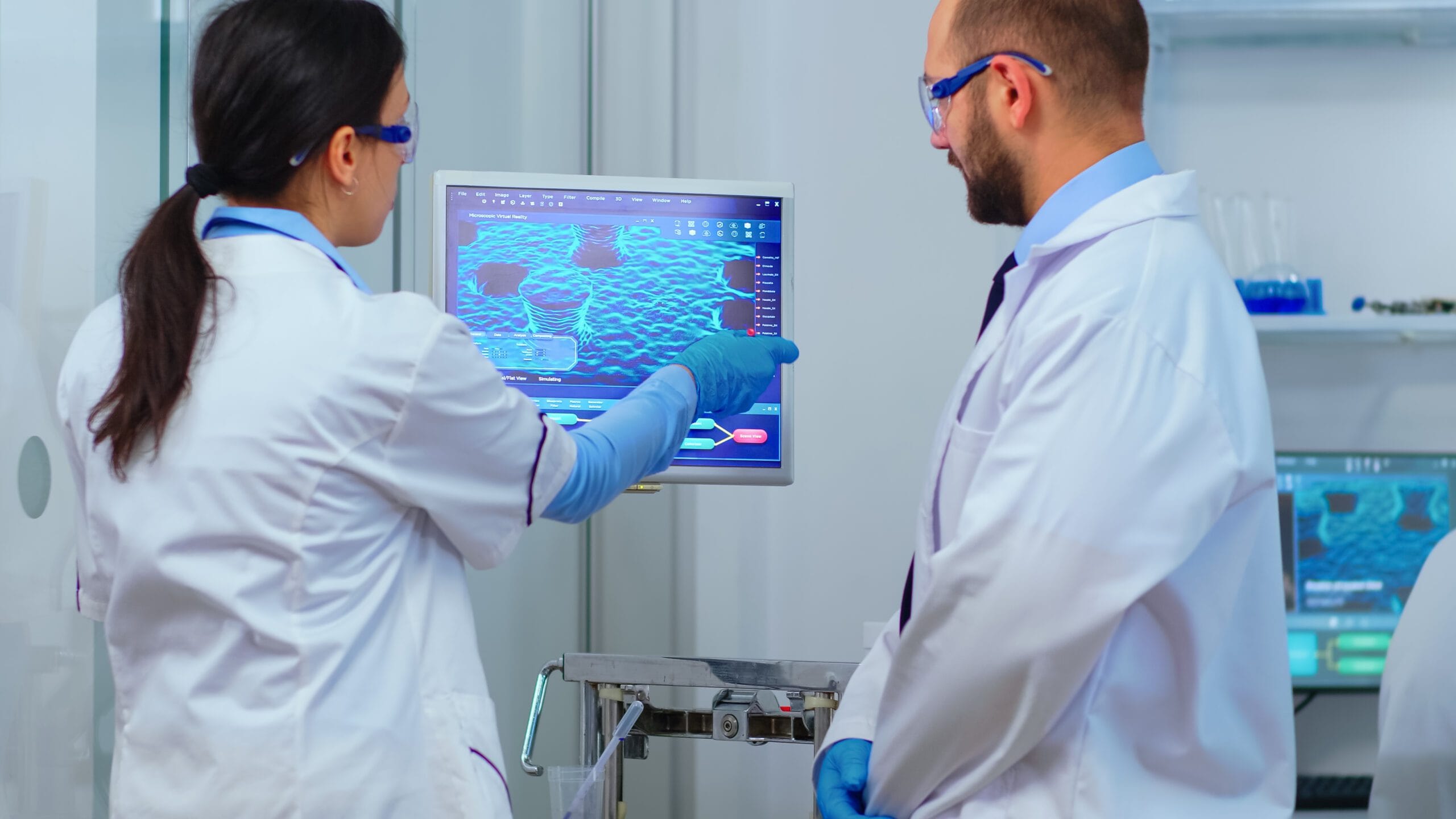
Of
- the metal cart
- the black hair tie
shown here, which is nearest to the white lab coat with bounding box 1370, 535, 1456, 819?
the metal cart

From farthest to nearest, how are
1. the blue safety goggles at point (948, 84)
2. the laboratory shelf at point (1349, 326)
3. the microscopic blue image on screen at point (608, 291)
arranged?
the laboratory shelf at point (1349, 326), the microscopic blue image on screen at point (608, 291), the blue safety goggles at point (948, 84)

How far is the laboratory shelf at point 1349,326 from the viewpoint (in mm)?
2479

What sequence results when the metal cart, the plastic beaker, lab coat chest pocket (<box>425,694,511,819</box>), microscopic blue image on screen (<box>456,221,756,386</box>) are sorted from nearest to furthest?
lab coat chest pocket (<box>425,694,511,819</box>) → the plastic beaker → the metal cart → microscopic blue image on screen (<box>456,221,756,386</box>)

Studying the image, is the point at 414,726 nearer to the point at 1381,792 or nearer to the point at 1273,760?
the point at 1273,760

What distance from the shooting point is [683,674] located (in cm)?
152

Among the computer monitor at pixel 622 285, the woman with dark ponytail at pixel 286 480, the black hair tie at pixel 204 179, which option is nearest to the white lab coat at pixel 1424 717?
the computer monitor at pixel 622 285

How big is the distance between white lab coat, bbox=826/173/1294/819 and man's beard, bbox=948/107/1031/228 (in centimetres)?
14

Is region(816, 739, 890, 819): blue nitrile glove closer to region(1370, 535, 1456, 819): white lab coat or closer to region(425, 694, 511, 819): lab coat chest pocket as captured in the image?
region(425, 694, 511, 819): lab coat chest pocket

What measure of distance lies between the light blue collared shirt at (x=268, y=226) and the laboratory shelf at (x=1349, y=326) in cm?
201

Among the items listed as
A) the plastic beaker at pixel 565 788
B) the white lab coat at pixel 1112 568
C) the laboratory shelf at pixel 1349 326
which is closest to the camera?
the white lab coat at pixel 1112 568

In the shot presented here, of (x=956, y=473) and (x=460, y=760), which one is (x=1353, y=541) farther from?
(x=460, y=760)

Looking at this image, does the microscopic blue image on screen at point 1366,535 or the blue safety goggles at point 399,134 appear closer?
the blue safety goggles at point 399,134

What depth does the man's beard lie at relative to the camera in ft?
3.87

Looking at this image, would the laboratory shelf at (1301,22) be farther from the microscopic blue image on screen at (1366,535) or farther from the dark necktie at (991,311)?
the dark necktie at (991,311)
